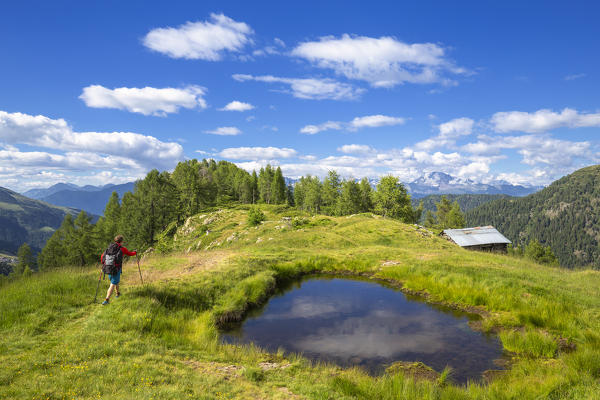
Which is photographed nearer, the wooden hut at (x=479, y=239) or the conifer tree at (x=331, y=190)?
the wooden hut at (x=479, y=239)

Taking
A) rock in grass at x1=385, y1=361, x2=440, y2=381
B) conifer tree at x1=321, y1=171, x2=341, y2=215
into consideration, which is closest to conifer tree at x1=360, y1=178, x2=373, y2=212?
conifer tree at x1=321, y1=171, x2=341, y2=215

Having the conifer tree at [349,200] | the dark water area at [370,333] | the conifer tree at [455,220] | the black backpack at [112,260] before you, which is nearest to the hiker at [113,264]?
the black backpack at [112,260]

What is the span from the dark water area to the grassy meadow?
1064mm

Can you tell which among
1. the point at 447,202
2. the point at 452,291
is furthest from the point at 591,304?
the point at 447,202

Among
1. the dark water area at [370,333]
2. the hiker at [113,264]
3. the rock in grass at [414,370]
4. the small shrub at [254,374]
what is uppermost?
the hiker at [113,264]

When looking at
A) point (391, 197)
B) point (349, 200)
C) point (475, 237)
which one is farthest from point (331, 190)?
point (475, 237)

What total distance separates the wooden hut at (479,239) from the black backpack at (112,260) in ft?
196

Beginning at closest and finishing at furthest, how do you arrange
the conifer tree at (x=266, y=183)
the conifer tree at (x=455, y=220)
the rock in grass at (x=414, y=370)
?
the rock in grass at (x=414, y=370) < the conifer tree at (x=455, y=220) < the conifer tree at (x=266, y=183)

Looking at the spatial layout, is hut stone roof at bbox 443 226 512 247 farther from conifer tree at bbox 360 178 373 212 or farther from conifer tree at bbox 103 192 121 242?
conifer tree at bbox 103 192 121 242

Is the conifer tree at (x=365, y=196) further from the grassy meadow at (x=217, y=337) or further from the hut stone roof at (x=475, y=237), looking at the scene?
the grassy meadow at (x=217, y=337)

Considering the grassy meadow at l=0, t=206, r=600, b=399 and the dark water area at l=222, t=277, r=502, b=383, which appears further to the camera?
the dark water area at l=222, t=277, r=502, b=383

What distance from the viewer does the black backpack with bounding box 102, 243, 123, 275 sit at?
13508mm

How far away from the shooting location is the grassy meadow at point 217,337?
312 inches

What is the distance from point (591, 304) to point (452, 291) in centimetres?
702
